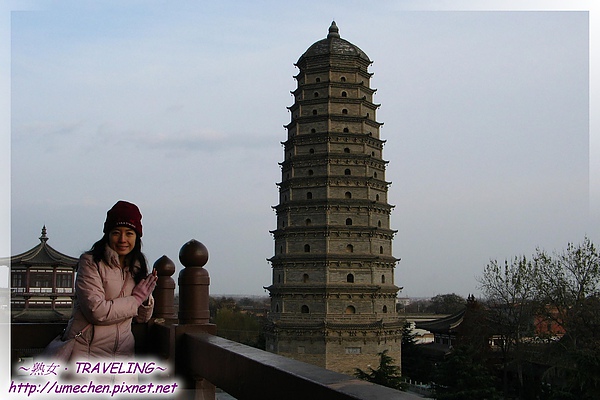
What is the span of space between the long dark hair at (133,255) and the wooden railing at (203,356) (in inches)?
18.5

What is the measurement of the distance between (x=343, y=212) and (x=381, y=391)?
26.7 meters

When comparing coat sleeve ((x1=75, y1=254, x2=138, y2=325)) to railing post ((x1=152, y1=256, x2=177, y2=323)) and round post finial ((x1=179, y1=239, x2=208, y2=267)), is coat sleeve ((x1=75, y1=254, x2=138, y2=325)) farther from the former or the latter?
railing post ((x1=152, y1=256, x2=177, y2=323))

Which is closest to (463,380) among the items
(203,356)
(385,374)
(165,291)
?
(385,374)

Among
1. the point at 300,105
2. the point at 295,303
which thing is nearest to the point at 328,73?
the point at 300,105

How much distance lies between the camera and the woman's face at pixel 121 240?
10.7 feet

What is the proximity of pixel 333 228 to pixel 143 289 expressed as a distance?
24.8m

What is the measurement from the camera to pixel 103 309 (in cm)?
305

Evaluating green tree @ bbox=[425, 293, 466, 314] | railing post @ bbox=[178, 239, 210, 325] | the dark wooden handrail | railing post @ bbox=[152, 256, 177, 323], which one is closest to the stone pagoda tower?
railing post @ bbox=[152, 256, 177, 323]

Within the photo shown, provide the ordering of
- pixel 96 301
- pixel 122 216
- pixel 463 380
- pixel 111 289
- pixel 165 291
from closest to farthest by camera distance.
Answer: pixel 96 301 → pixel 111 289 → pixel 122 216 → pixel 165 291 → pixel 463 380

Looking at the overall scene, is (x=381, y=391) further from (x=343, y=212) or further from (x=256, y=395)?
(x=343, y=212)

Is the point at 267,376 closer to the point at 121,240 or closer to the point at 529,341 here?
the point at 121,240

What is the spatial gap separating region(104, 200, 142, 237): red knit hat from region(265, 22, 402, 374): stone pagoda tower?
24264 mm

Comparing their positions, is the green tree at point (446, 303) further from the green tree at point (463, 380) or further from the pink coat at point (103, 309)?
the pink coat at point (103, 309)

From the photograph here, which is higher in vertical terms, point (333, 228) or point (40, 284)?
point (333, 228)
